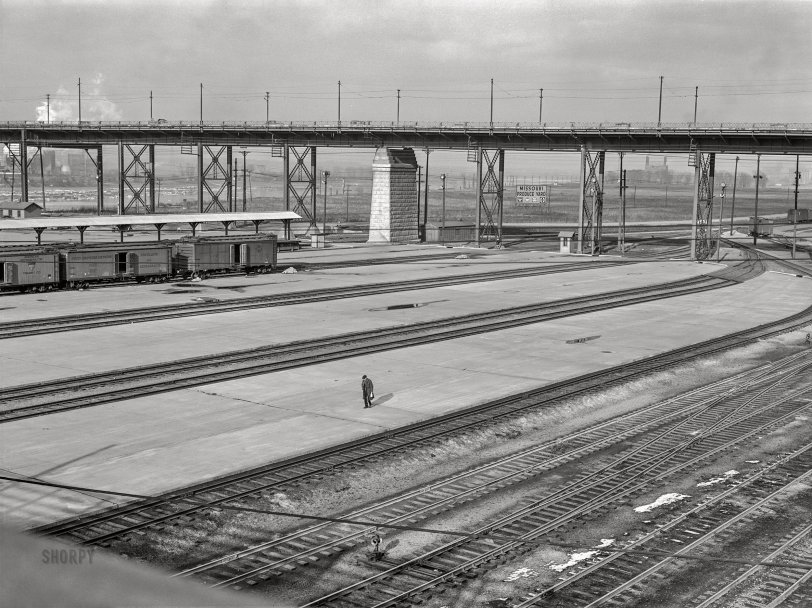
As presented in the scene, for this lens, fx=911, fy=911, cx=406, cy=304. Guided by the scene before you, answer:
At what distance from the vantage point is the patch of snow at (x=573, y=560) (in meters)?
14.4

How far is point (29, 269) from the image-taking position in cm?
4641

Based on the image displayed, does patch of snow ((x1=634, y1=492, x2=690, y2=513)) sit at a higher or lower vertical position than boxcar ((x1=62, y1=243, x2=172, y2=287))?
lower

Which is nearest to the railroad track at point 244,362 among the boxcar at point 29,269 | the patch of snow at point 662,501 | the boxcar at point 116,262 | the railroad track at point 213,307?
the railroad track at point 213,307

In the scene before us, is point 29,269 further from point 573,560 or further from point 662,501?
point 573,560

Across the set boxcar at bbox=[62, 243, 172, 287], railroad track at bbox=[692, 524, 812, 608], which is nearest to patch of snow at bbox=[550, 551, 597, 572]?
railroad track at bbox=[692, 524, 812, 608]

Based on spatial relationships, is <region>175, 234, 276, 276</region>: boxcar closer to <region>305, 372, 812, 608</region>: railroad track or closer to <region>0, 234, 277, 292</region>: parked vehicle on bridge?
<region>0, 234, 277, 292</region>: parked vehicle on bridge

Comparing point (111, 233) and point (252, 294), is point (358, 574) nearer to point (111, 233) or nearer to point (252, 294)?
point (252, 294)

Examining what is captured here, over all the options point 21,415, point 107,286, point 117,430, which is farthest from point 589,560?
point 107,286

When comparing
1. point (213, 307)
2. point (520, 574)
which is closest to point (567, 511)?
point (520, 574)

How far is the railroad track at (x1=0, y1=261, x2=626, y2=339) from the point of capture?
36.7 m

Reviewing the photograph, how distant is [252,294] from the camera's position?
48969 millimetres

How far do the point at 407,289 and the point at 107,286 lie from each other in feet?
55.9

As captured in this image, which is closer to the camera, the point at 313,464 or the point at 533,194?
the point at 313,464

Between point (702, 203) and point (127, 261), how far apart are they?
49.5 meters
